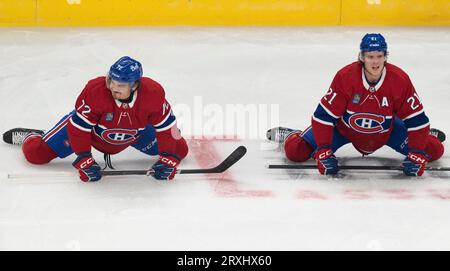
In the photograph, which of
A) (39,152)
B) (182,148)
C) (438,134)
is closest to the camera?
(39,152)

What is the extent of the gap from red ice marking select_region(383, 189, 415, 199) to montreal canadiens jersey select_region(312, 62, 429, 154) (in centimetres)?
28

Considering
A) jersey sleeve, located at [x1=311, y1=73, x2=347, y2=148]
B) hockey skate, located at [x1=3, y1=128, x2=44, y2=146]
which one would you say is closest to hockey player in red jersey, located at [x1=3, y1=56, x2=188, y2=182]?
hockey skate, located at [x1=3, y1=128, x2=44, y2=146]

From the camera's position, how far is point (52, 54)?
23.4 ft

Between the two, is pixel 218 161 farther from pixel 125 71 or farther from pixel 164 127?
pixel 125 71

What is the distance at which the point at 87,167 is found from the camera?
4.50m

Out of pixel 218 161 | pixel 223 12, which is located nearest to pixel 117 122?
pixel 218 161

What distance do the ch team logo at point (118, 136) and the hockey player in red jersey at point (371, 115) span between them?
0.91 metres

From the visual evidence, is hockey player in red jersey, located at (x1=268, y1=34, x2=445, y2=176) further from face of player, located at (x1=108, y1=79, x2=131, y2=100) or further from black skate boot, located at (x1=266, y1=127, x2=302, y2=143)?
face of player, located at (x1=108, y1=79, x2=131, y2=100)

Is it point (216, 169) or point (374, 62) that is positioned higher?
point (374, 62)

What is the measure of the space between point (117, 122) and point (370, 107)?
4.23 feet

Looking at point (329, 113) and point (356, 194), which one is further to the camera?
point (329, 113)

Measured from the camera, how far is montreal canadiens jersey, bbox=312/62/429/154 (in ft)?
14.9

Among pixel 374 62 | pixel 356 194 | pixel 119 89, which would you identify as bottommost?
pixel 356 194
